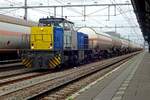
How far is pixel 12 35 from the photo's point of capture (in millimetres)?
28578

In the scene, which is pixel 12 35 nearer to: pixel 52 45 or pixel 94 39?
pixel 52 45

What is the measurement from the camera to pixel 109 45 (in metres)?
52.7

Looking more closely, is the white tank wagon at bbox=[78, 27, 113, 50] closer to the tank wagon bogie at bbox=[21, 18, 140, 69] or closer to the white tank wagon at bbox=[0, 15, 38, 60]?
the white tank wagon at bbox=[0, 15, 38, 60]

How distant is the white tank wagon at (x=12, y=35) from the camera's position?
27.3 meters

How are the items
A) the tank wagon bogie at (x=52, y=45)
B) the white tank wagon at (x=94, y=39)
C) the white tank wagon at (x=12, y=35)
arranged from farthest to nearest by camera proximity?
the white tank wagon at (x=94, y=39)
the white tank wagon at (x=12, y=35)
the tank wagon bogie at (x=52, y=45)

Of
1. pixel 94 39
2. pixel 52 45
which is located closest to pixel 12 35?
pixel 52 45

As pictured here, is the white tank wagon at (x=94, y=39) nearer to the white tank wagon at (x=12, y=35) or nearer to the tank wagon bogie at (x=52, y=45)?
the white tank wagon at (x=12, y=35)

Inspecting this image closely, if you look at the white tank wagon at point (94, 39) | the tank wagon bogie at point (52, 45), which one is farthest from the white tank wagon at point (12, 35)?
the white tank wagon at point (94, 39)

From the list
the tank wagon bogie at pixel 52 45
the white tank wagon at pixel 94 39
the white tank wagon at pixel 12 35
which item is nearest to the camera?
the tank wagon bogie at pixel 52 45

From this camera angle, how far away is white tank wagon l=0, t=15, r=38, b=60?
27259mm

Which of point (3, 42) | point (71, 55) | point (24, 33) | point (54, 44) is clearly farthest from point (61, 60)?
point (24, 33)

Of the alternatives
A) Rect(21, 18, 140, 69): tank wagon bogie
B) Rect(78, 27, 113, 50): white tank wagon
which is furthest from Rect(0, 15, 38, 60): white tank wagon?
Rect(78, 27, 113, 50): white tank wagon

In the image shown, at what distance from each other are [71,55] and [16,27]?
492 centimetres

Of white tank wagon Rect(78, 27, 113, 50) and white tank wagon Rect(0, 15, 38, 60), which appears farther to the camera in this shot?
white tank wagon Rect(78, 27, 113, 50)
